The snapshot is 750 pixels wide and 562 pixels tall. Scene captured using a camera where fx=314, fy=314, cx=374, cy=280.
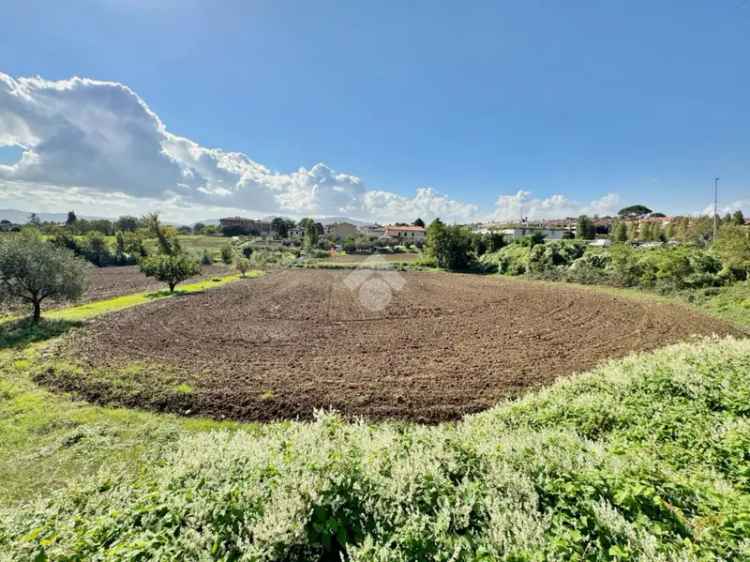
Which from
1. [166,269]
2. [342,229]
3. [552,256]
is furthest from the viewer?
[342,229]

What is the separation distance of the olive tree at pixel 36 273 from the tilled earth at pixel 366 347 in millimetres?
2406

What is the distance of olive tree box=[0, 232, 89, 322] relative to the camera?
49.4 feet

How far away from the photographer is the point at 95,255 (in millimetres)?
49969

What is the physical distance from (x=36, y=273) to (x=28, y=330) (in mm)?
2795

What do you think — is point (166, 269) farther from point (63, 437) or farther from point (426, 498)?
point (426, 498)

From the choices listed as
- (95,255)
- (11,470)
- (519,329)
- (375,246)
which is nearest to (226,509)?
(11,470)

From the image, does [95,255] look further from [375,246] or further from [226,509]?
[226,509]

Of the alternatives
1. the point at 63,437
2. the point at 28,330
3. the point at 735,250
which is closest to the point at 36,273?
the point at 28,330

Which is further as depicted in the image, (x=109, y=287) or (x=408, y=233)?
(x=408, y=233)

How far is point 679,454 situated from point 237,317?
19368 millimetres

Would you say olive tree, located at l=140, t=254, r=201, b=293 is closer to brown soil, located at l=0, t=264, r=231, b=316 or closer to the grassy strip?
the grassy strip

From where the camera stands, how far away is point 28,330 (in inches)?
587

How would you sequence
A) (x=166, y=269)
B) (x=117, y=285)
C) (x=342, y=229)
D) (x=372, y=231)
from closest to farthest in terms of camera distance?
(x=166, y=269) → (x=117, y=285) → (x=342, y=229) → (x=372, y=231)

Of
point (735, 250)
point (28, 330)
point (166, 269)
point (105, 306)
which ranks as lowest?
point (28, 330)
